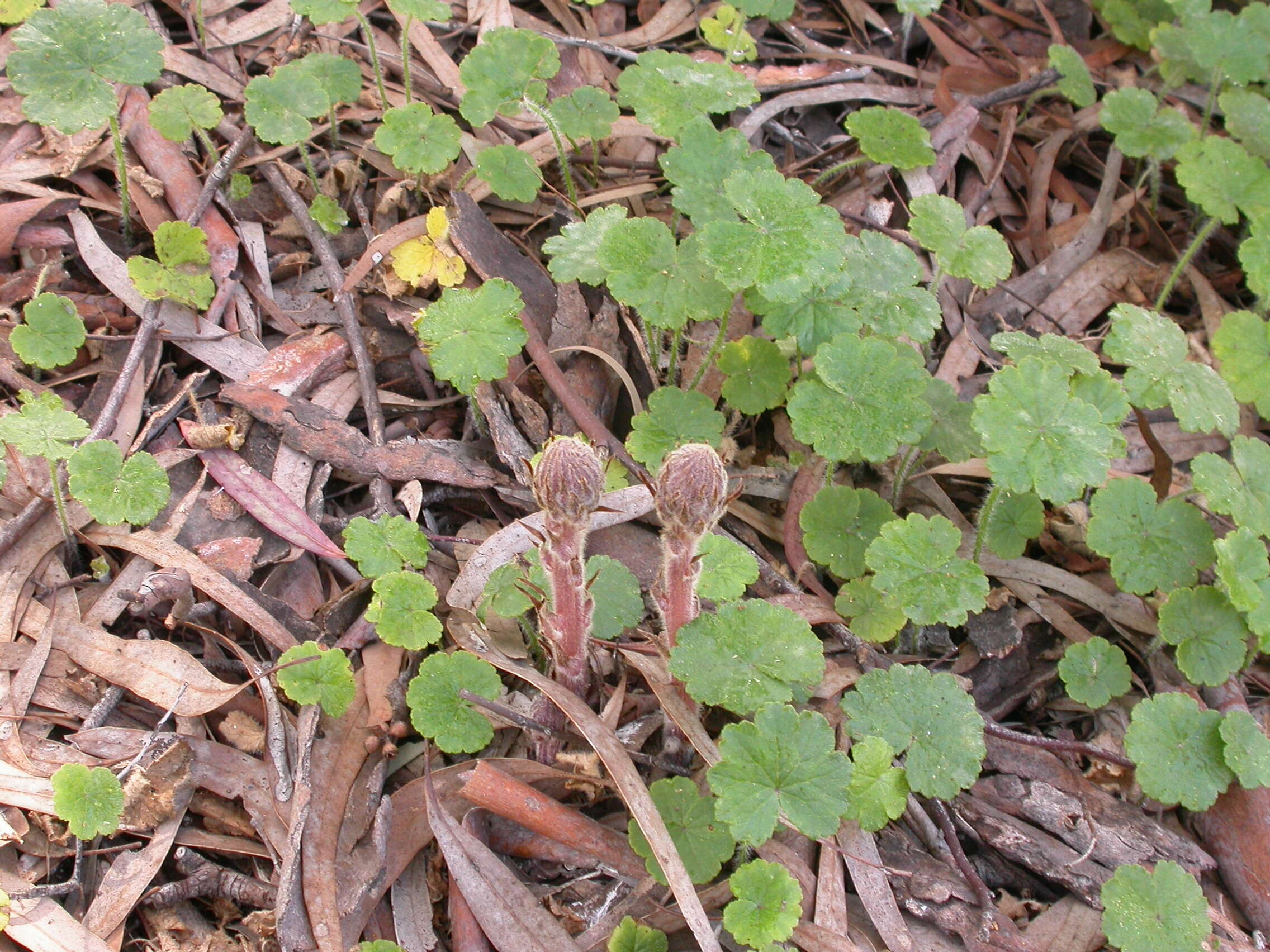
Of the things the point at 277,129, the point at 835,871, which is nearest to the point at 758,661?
the point at 835,871

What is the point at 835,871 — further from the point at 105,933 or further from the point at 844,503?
the point at 105,933

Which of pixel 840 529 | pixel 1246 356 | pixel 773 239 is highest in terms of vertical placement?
pixel 773 239

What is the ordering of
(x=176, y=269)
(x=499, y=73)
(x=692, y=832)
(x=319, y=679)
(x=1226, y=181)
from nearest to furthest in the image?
(x=692, y=832) < (x=319, y=679) < (x=176, y=269) < (x=499, y=73) < (x=1226, y=181)

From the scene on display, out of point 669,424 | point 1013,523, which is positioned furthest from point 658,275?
point 1013,523

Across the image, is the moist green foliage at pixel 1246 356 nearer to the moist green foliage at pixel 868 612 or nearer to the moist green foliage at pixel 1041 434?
the moist green foliage at pixel 1041 434

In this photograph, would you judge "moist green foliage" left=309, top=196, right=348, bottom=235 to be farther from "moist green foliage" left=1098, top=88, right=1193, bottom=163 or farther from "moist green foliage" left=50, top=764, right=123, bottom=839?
"moist green foliage" left=1098, top=88, right=1193, bottom=163

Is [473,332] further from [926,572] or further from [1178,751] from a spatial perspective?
[1178,751]
